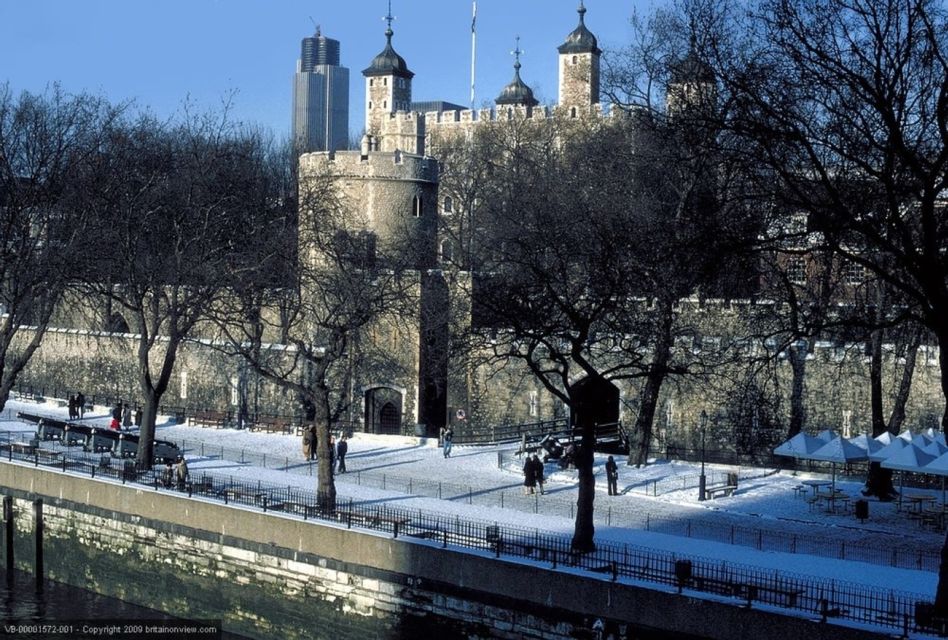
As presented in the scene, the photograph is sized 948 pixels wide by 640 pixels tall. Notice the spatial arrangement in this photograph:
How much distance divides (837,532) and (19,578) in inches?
698

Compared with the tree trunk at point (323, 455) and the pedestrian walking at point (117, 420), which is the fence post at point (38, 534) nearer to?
the tree trunk at point (323, 455)

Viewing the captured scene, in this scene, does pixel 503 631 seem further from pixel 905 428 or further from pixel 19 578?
pixel 905 428

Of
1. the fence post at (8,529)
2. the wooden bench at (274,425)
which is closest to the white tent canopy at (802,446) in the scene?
the wooden bench at (274,425)

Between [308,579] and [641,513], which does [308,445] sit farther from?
[308,579]

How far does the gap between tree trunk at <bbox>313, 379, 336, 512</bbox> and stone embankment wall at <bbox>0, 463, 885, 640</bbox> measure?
182cm

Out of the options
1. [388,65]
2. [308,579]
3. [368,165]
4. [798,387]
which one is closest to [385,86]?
[388,65]

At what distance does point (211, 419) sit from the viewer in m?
45.0

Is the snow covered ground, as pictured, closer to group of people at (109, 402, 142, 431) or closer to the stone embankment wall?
group of people at (109, 402, 142, 431)

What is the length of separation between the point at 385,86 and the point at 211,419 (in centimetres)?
6138

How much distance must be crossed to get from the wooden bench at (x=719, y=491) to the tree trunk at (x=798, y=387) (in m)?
7.24

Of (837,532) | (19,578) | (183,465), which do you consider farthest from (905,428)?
(19,578)

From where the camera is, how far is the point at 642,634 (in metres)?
21.1

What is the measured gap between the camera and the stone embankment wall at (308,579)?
21266 millimetres

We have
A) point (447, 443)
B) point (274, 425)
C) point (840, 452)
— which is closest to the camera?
point (840, 452)
